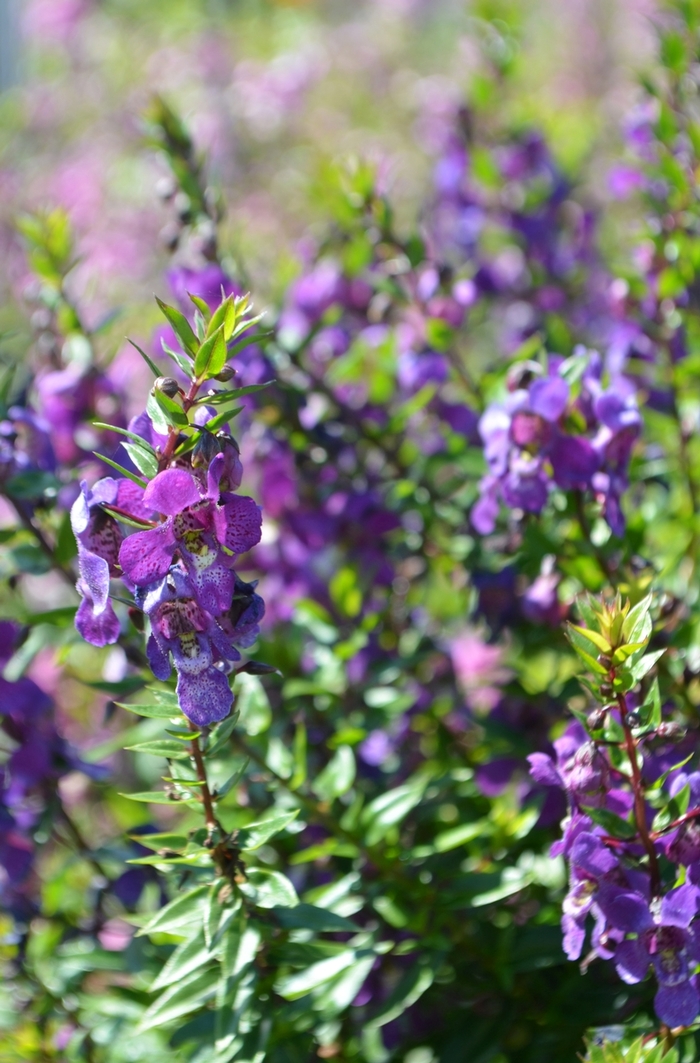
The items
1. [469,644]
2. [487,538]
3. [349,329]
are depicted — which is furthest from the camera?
[469,644]

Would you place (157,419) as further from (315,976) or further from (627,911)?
(315,976)

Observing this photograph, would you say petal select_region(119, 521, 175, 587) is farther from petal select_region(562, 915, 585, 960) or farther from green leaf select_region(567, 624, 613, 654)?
petal select_region(562, 915, 585, 960)

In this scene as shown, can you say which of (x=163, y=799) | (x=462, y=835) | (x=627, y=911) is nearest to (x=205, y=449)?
(x=163, y=799)

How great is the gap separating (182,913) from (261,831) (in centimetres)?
15

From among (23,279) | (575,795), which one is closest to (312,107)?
(23,279)

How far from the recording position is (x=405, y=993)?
169 cm

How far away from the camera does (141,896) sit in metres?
2.00

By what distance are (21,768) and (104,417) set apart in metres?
0.64

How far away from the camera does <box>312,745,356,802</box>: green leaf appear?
5.71 ft

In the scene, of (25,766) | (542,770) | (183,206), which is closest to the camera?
(542,770)

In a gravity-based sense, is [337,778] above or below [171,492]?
below

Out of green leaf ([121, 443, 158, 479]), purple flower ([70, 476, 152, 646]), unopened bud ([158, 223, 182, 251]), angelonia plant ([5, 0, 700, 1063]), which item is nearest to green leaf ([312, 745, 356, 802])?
angelonia plant ([5, 0, 700, 1063])

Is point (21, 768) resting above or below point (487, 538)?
above

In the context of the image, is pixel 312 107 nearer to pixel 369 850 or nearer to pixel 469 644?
pixel 469 644
